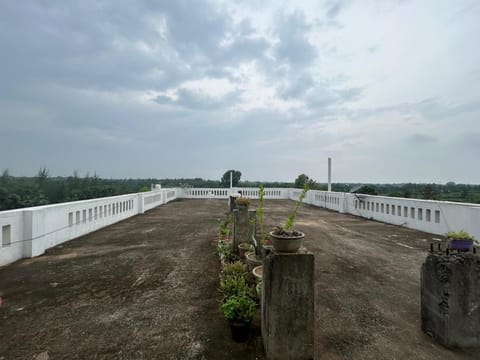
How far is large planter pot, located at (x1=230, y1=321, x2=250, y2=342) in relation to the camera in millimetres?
1894

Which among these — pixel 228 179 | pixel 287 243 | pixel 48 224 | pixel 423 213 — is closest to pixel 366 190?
pixel 423 213

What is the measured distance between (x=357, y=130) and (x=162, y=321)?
12.6 metres

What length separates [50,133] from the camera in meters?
14.3

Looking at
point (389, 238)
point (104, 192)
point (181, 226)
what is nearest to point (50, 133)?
point (104, 192)

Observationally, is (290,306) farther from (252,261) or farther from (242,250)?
(242,250)

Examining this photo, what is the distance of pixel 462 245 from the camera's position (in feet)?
6.63

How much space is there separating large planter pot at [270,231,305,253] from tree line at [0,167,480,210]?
2.71 feet

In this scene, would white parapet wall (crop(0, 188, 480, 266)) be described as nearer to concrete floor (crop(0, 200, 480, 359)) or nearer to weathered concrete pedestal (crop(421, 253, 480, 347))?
concrete floor (crop(0, 200, 480, 359))

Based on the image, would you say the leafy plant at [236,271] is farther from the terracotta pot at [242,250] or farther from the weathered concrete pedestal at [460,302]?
the weathered concrete pedestal at [460,302]

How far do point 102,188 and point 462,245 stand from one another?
2530 centimetres

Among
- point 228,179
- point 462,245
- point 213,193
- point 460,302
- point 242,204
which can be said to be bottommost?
point 460,302

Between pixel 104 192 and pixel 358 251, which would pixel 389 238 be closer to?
pixel 358 251

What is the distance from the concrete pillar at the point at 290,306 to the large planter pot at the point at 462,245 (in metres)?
1.40

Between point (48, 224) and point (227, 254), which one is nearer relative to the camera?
point (227, 254)
